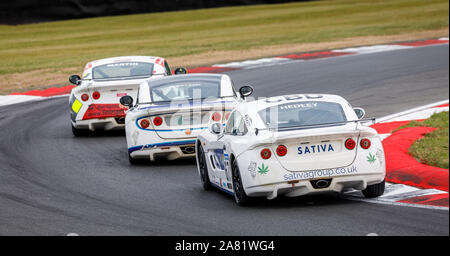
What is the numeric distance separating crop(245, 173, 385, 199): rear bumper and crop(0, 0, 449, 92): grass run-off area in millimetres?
19926

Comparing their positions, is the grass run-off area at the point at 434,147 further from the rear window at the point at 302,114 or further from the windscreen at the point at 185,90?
the windscreen at the point at 185,90

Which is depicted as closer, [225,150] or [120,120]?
[225,150]

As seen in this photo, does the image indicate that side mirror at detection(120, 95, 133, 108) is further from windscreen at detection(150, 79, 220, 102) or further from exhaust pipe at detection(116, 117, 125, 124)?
exhaust pipe at detection(116, 117, 125, 124)

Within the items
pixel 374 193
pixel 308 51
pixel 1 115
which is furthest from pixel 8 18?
pixel 374 193

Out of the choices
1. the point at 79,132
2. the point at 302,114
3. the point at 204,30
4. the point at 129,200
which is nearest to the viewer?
the point at 302,114

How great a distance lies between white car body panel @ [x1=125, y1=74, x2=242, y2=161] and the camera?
12219 mm

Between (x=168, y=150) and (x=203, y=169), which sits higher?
(x=203, y=169)

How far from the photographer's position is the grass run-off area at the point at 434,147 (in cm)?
1012

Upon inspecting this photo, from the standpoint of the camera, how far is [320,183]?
8.59 m

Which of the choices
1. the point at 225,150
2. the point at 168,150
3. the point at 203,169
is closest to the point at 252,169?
the point at 225,150

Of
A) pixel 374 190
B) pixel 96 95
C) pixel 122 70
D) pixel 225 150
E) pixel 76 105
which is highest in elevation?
pixel 225 150

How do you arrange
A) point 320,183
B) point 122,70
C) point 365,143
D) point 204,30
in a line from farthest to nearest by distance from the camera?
point 204,30
point 122,70
point 365,143
point 320,183

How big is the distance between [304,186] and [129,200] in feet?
7.52

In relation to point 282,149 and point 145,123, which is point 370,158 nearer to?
point 282,149
